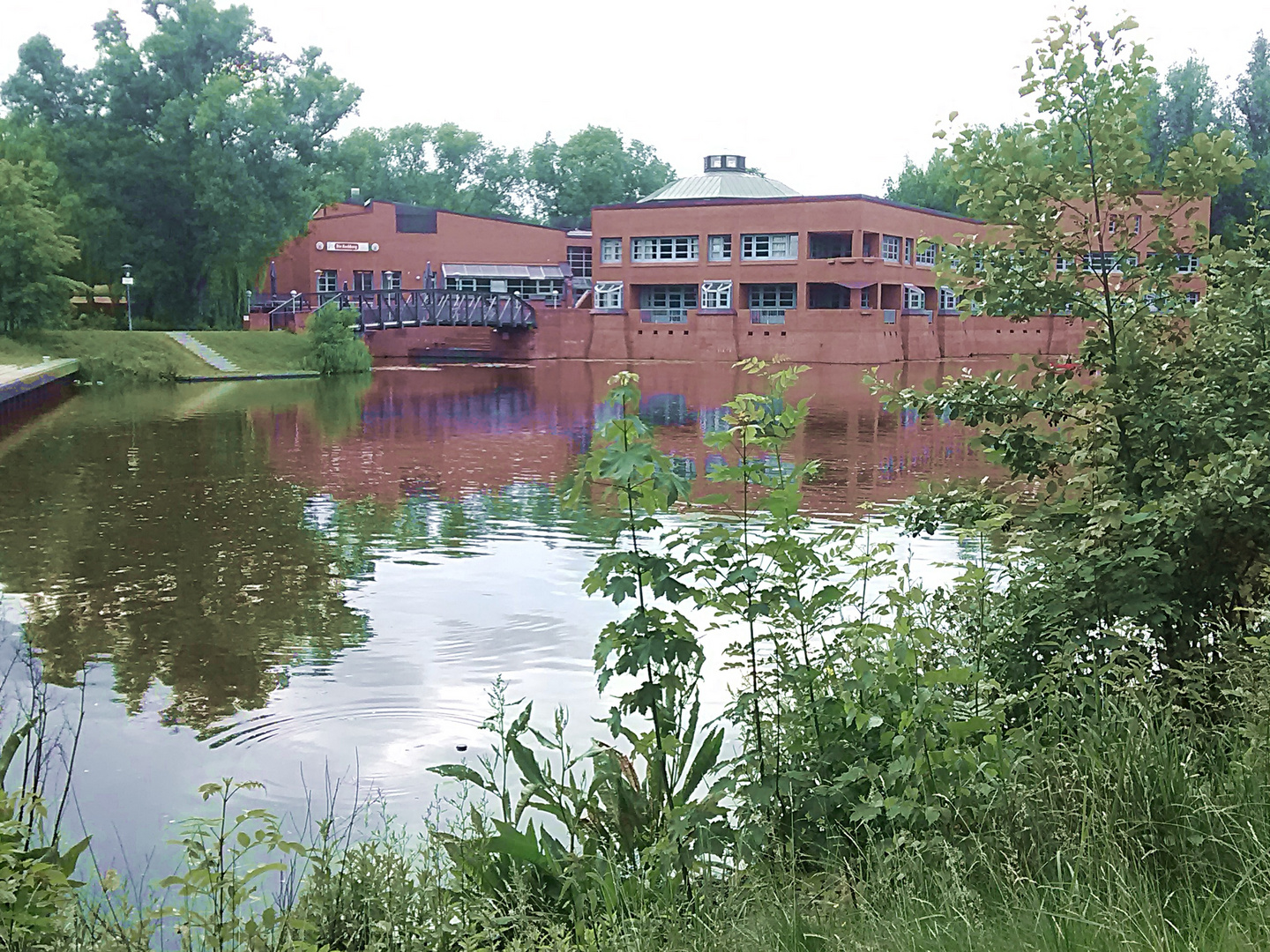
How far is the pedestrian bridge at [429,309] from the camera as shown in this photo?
63.3 m

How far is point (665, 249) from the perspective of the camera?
6656 centimetres

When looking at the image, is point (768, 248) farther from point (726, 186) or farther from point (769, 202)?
point (726, 186)

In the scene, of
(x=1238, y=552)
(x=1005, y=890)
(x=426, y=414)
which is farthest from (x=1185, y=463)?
(x=426, y=414)

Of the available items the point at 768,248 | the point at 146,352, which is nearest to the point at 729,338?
the point at 768,248

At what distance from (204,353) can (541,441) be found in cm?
3147

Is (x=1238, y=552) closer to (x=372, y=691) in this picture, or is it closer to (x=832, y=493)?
(x=372, y=691)

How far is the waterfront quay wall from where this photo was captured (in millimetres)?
60594

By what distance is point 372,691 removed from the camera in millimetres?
8961

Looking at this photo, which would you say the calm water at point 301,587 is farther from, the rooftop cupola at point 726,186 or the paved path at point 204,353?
the rooftop cupola at point 726,186

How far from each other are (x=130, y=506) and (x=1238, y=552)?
46.6 feet

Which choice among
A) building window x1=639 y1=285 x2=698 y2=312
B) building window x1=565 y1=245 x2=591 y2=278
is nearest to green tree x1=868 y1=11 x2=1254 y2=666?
building window x1=639 y1=285 x2=698 y2=312

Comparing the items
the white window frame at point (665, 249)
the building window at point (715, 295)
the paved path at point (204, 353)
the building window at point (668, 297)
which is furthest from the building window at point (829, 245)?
the paved path at point (204, 353)

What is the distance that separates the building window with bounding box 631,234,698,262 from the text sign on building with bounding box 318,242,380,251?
15537 mm

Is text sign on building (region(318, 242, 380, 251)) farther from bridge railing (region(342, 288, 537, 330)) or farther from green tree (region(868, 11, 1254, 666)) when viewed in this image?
green tree (region(868, 11, 1254, 666))
